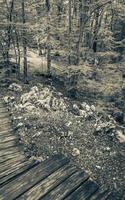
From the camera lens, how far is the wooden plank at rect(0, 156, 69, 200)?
12.1 meters

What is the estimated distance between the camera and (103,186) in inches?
545

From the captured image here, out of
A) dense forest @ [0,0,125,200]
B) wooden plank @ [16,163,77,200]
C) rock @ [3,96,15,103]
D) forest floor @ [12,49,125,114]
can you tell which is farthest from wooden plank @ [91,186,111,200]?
rock @ [3,96,15,103]

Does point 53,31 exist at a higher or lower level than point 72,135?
higher

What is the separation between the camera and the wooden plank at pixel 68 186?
484 inches

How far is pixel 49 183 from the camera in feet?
42.4

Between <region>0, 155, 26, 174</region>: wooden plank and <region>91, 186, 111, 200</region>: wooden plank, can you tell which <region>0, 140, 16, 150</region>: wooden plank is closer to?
<region>0, 155, 26, 174</region>: wooden plank

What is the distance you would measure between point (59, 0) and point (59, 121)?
22203 mm

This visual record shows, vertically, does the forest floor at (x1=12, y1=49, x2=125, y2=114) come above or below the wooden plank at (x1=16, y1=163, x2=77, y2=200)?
above

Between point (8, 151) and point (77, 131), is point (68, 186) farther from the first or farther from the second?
point (77, 131)

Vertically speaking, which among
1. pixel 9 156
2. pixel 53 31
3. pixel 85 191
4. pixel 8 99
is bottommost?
pixel 85 191

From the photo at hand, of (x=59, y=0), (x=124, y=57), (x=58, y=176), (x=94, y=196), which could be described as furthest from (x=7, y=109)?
(x=59, y=0)

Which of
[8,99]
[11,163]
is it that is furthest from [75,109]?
[11,163]

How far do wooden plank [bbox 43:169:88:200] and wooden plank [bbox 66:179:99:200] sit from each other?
15cm

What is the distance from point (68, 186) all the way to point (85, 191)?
2.41ft
